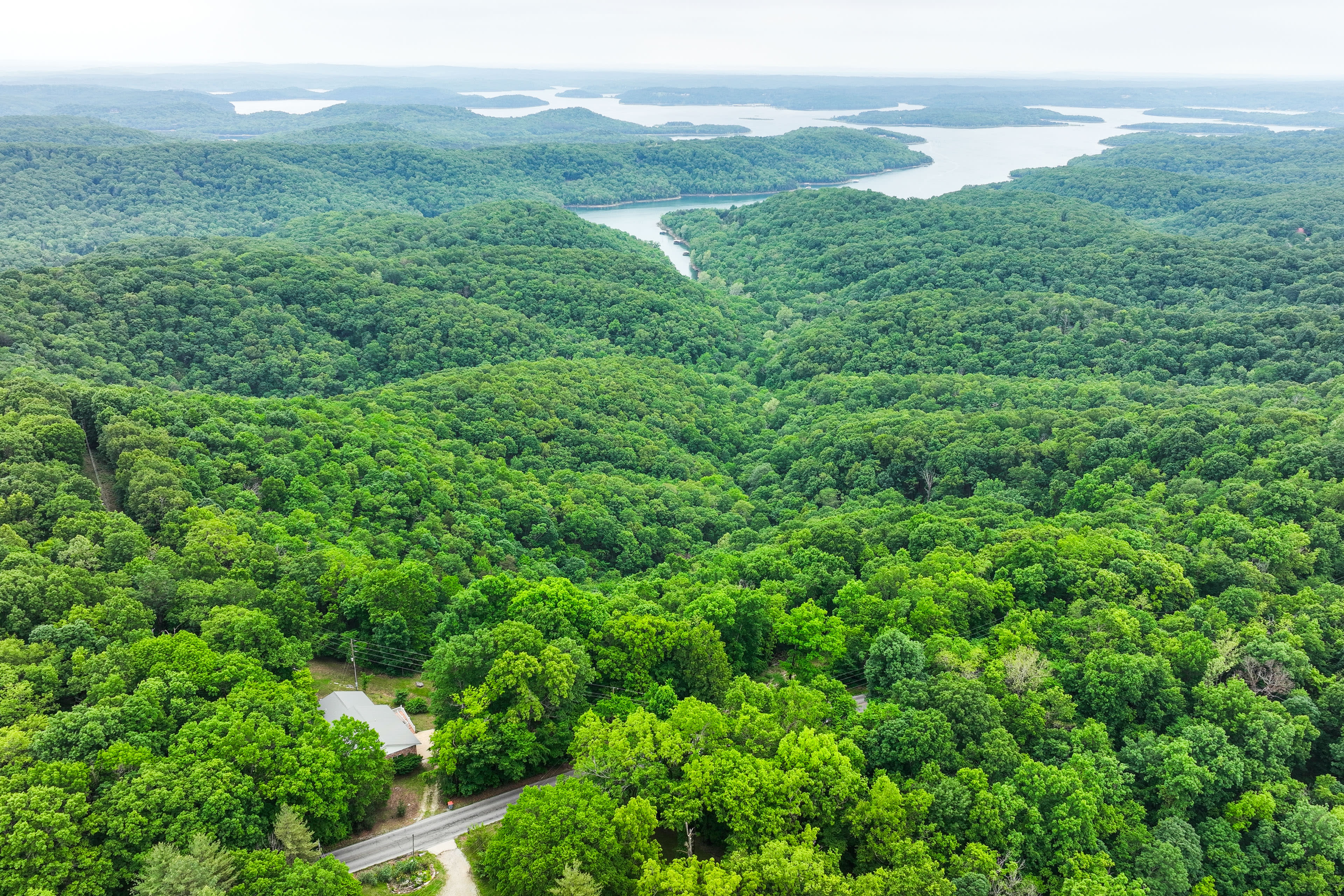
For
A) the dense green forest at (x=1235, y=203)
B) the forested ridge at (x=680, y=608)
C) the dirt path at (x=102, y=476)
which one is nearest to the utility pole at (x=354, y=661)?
the forested ridge at (x=680, y=608)

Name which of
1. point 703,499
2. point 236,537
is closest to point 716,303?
point 703,499

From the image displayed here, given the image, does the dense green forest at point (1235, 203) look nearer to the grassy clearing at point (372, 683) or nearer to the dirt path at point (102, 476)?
the grassy clearing at point (372, 683)

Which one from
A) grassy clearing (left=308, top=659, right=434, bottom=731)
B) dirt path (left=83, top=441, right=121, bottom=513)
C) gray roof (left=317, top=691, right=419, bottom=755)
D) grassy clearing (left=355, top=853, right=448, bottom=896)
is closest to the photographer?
grassy clearing (left=355, top=853, right=448, bottom=896)

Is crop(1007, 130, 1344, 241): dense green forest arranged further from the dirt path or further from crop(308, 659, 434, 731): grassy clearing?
the dirt path

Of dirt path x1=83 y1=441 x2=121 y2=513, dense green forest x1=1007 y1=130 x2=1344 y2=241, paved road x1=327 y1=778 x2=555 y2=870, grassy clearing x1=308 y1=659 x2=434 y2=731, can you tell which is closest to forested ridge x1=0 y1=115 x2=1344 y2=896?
dirt path x1=83 y1=441 x2=121 y2=513

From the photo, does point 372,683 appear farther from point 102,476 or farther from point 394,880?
point 102,476

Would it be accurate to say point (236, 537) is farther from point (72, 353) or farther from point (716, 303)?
point (716, 303)

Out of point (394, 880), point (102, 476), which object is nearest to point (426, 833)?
point (394, 880)
